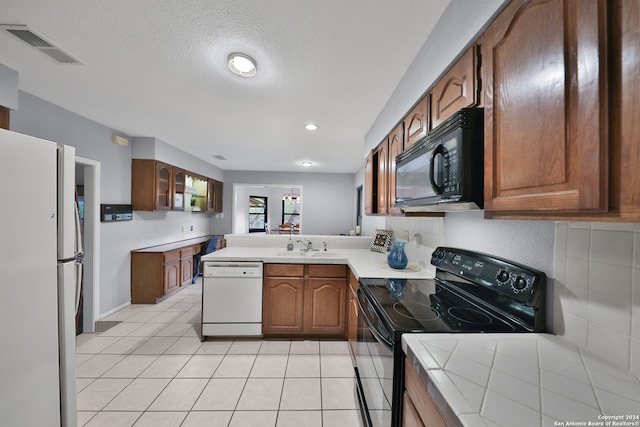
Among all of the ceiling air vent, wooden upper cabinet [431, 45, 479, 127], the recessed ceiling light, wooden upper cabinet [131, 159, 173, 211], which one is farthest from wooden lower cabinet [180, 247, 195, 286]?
wooden upper cabinet [431, 45, 479, 127]

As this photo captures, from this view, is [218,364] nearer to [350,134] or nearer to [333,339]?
[333,339]

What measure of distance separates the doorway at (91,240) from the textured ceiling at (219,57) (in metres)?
0.67

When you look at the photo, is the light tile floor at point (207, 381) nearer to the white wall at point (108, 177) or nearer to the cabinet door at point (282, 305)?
the cabinet door at point (282, 305)

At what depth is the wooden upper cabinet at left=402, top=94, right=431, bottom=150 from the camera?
1.33m

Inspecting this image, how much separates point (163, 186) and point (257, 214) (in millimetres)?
5324

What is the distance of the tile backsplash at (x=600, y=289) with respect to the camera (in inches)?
28.4

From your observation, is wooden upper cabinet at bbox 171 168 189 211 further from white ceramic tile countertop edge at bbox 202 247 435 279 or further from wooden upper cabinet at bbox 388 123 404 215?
wooden upper cabinet at bbox 388 123 404 215

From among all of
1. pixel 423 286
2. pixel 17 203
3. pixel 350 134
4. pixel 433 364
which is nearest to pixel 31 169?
pixel 17 203

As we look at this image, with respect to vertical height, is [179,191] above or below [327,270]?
above

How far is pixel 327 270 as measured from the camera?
254cm

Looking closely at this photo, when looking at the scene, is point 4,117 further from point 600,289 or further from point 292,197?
point 292,197

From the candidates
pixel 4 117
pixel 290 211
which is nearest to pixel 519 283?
pixel 4 117

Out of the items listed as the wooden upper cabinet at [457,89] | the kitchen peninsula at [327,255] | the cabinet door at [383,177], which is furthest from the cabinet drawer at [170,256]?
the wooden upper cabinet at [457,89]

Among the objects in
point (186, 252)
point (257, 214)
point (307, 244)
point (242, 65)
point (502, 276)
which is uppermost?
point (242, 65)
